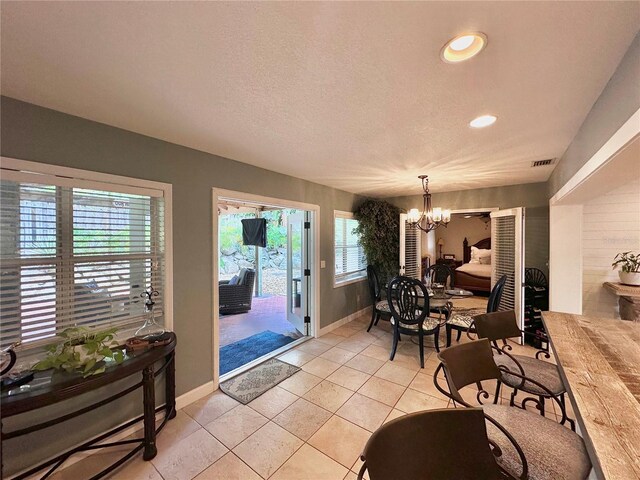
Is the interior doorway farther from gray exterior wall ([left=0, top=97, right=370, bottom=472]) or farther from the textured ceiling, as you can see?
the textured ceiling

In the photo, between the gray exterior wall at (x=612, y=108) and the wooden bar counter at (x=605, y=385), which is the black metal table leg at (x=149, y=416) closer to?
the wooden bar counter at (x=605, y=385)

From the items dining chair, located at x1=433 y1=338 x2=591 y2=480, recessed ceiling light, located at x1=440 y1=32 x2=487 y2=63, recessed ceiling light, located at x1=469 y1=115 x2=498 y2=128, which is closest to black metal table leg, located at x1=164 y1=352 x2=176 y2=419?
dining chair, located at x1=433 y1=338 x2=591 y2=480

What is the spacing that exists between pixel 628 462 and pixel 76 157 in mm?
2991

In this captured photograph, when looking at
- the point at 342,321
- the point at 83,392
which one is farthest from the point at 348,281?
the point at 83,392

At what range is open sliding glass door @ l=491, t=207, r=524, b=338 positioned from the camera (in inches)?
129

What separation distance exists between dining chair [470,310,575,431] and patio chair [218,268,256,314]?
14.5 ft

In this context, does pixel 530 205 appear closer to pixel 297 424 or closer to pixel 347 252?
pixel 347 252

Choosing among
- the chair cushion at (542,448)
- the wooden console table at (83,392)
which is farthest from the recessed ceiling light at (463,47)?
the wooden console table at (83,392)

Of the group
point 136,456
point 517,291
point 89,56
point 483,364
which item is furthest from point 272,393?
point 517,291

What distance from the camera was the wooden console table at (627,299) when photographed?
2.67 metres

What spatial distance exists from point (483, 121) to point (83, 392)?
3134 mm

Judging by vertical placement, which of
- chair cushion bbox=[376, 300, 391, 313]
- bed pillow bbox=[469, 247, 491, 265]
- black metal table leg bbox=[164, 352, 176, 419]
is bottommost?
black metal table leg bbox=[164, 352, 176, 419]

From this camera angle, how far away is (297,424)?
2.01m

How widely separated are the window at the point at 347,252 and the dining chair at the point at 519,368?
99.9 inches
